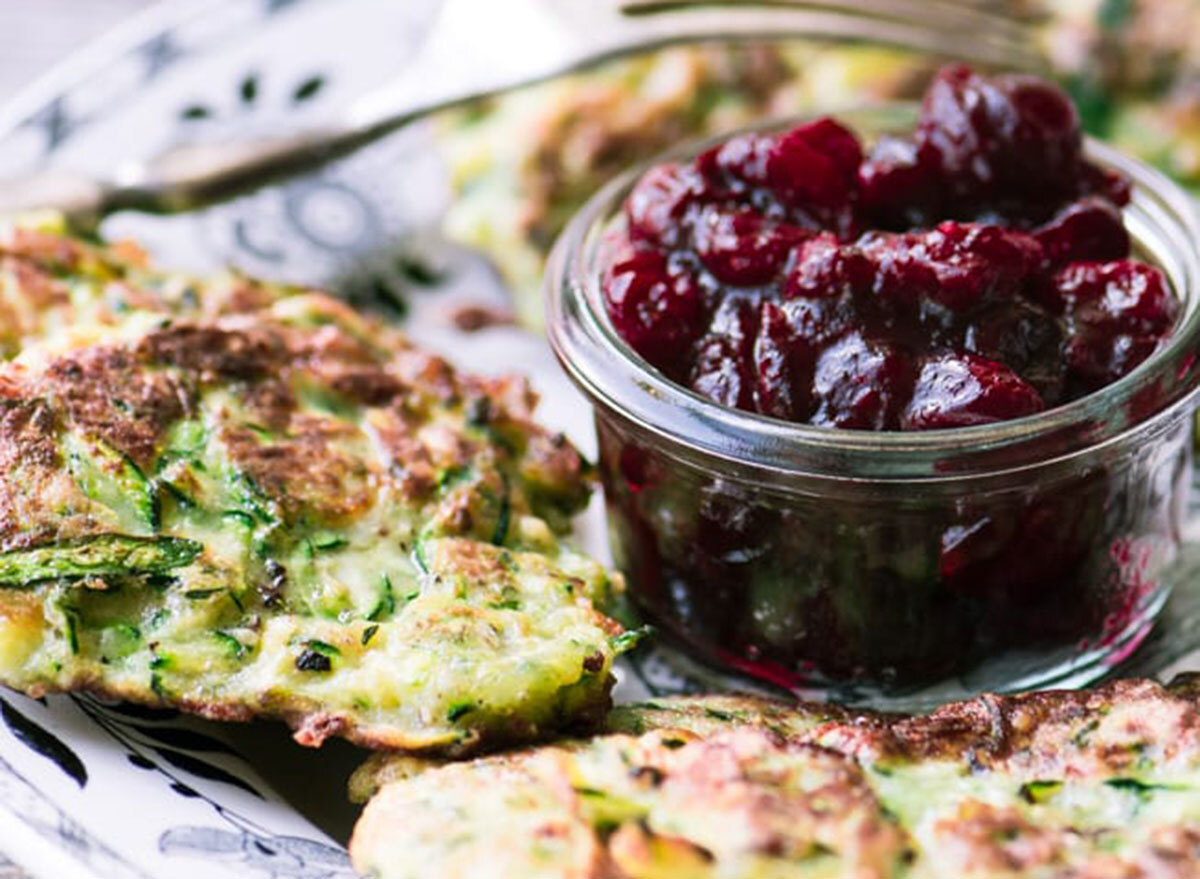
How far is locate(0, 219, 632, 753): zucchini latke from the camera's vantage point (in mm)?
2824

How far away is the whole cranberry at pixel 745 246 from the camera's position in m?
3.30

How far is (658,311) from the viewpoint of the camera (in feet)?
11.1

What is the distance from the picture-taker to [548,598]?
315cm

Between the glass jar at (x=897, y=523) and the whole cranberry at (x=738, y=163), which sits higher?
the whole cranberry at (x=738, y=163)

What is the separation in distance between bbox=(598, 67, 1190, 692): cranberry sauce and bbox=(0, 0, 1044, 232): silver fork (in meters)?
1.57

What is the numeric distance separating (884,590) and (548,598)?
2.38ft

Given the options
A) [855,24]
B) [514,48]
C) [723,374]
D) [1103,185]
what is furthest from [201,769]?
[855,24]

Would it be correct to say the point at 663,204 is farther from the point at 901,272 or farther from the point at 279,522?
the point at 279,522

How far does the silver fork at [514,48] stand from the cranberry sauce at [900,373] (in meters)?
1.57

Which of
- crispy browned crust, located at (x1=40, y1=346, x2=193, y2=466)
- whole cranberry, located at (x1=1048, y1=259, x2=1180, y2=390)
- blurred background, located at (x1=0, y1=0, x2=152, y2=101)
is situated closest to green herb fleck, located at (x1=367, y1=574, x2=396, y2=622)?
crispy browned crust, located at (x1=40, y1=346, x2=193, y2=466)

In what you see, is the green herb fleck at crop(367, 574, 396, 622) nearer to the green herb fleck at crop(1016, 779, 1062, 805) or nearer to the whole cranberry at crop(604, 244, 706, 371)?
the whole cranberry at crop(604, 244, 706, 371)

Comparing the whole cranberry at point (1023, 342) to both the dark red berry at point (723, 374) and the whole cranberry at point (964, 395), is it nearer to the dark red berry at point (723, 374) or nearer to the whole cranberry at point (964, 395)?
the whole cranberry at point (964, 395)

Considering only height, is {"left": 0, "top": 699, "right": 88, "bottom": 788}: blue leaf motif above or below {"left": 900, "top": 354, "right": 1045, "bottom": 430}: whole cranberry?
below

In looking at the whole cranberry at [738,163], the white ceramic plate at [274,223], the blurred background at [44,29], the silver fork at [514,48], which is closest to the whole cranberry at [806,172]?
the whole cranberry at [738,163]
